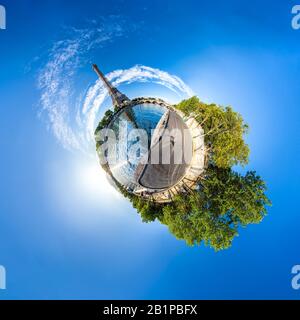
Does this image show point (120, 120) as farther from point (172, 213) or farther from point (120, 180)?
point (172, 213)

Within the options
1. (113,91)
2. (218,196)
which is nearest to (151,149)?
(218,196)

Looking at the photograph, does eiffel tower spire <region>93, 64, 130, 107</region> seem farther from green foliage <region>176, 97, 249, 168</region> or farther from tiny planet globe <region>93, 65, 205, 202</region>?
green foliage <region>176, 97, 249, 168</region>

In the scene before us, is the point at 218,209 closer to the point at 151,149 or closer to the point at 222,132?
the point at 222,132

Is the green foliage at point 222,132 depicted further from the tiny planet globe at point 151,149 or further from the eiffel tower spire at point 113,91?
the eiffel tower spire at point 113,91

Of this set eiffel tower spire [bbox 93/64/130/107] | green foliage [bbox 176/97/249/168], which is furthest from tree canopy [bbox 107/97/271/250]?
eiffel tower spire [bbox 93/64/130/107]

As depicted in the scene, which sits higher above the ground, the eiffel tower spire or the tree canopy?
the eiffel tower spire

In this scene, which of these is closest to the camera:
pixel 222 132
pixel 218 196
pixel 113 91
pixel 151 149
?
pixel 151 149
